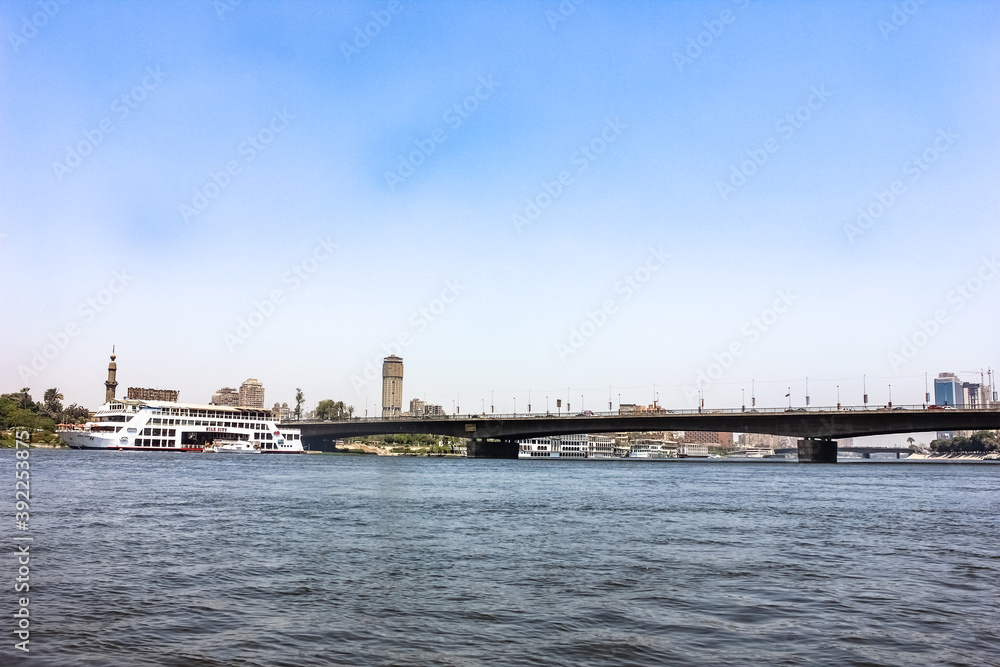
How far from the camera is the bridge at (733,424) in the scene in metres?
121

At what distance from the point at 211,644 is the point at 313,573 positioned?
7.48 meters

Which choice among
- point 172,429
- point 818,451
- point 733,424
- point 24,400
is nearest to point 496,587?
point 733,424

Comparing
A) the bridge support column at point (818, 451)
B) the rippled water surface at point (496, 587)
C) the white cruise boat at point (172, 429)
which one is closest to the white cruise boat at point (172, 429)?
the white cruise boat at point (172, 429)

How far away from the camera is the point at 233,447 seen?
177625mm

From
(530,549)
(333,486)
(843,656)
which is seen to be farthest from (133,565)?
(333,486)

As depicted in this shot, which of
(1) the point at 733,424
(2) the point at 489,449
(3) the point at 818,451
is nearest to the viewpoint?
(1) the point at 733,424

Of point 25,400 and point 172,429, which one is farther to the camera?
point 25,400

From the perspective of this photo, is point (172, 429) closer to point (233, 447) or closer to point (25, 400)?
point (233, 447)

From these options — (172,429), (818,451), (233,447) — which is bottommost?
(233,447)

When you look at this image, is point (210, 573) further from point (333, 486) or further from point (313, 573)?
point (333, 486)

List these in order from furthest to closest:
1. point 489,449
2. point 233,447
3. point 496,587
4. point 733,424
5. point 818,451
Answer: point 233,447 → point 489,449 → point 818,451 → point 733,424 → point 496,587

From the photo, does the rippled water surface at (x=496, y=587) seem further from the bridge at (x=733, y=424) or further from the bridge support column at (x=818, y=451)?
the bridge support column at (x=818, y=451)

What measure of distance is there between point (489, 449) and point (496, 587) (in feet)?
513

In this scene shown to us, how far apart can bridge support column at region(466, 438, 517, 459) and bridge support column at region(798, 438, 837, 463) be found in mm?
65177
